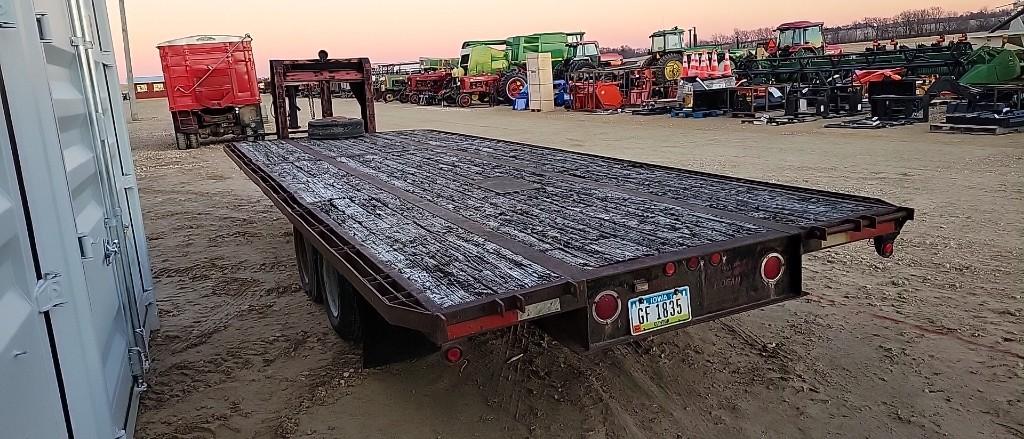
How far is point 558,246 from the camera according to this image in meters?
3.15

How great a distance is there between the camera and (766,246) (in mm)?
3092

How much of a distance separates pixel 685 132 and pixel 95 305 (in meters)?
14.5

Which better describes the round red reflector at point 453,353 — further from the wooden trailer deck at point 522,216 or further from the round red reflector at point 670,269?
the round red reflector at point 670,269

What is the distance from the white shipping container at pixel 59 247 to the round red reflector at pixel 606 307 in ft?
5.96

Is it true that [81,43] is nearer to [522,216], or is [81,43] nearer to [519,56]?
[522,216]

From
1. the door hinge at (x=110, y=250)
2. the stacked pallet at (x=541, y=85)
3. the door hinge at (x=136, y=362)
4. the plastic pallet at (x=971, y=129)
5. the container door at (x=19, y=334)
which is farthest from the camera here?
the stacked pallet at (x=541, y=85)

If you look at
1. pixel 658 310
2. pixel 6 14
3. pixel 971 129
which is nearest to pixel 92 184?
pixel 6 14

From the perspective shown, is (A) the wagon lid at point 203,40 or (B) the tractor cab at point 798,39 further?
(B) the tractor cab at point 798,39

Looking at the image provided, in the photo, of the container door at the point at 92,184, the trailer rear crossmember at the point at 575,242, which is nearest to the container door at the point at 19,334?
the container door at the point at 92,184

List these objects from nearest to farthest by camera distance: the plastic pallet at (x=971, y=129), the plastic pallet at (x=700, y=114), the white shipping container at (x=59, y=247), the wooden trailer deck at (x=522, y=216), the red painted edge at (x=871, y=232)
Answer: the white shipping container at (x=59, y=247)
the wooden trailer deck at (x=522, y=216)
the red painted edge at (x=871, y=232)
the plastic pallet at (x=971, y=129)
the plastic pallet at (x=700, y=114)

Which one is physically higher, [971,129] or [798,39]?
[798,39]

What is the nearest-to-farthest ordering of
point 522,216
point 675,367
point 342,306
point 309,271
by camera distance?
1. point 522,216
2. point 675,367
3. point 342,306
4. point 309,271

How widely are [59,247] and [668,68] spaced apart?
2391 cm

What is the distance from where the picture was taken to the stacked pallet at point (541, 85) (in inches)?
1009
